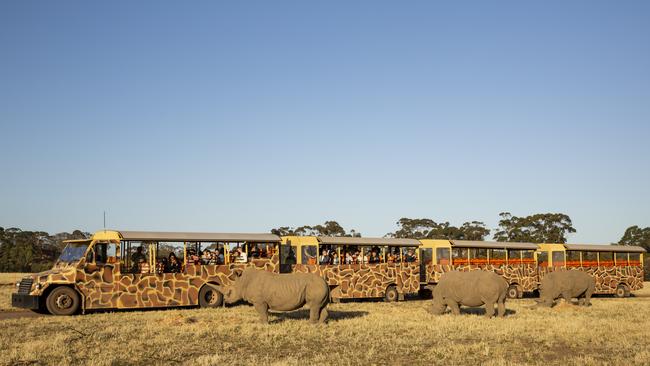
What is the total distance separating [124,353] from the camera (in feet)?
47.6

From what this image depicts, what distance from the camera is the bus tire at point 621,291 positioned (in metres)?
36.1

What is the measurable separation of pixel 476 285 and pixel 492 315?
1096 millimetres

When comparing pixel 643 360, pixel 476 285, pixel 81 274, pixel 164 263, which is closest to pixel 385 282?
pixel 476 285

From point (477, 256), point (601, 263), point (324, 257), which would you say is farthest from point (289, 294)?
point (601, 263)

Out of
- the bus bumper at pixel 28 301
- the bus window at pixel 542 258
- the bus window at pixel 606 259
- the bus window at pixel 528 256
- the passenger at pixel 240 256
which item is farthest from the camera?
the bus window at pixel 606 259

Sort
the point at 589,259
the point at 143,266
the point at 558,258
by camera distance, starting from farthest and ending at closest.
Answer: the point at 589,259, the point at 558,258, the point at 143,266

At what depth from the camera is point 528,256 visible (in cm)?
3500

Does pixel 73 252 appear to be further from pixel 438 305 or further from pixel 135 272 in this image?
pixel 438 305

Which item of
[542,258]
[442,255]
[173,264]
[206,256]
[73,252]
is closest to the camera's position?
[73,252]

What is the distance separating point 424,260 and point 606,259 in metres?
12.3

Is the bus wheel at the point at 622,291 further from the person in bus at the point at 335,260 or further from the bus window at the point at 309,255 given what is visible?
the bus window at the point at 309,255

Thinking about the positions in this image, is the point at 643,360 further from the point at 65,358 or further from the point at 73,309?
the point at 73,309

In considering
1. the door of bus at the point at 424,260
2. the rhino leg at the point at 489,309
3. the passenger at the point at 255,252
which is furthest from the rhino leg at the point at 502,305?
the passenger at the point at 255,252

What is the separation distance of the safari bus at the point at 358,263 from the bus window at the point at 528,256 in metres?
6.60
